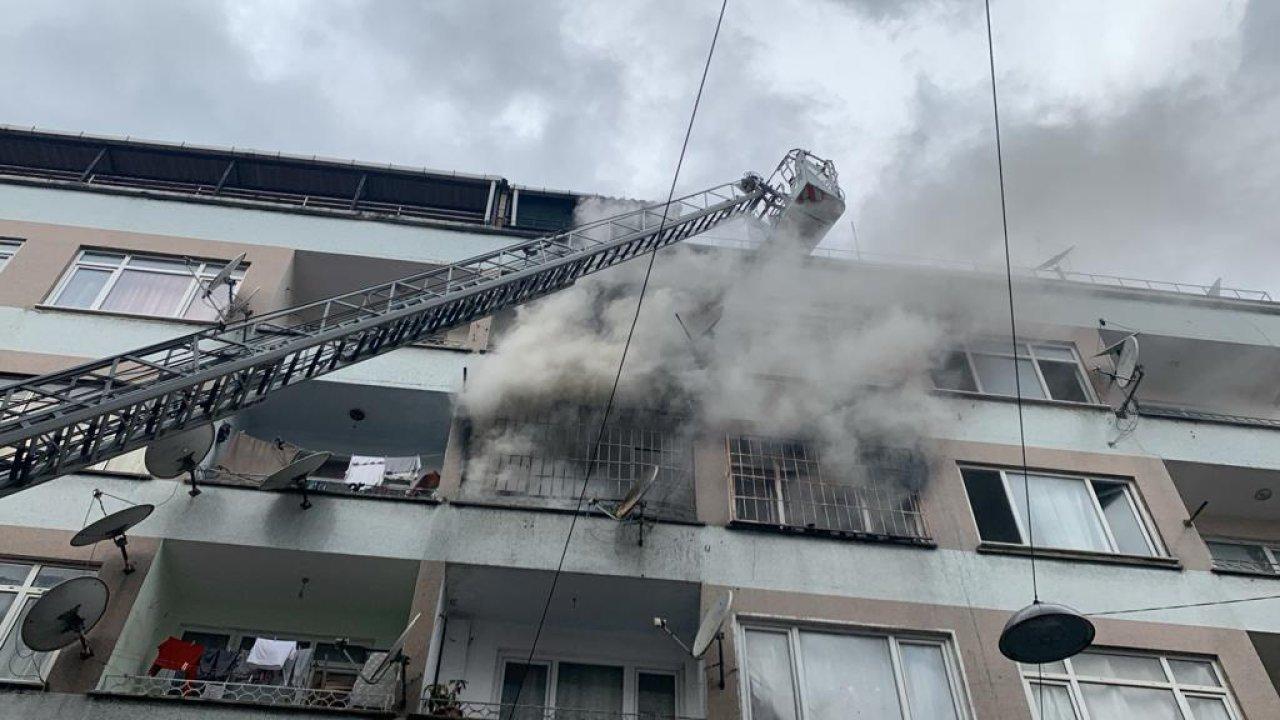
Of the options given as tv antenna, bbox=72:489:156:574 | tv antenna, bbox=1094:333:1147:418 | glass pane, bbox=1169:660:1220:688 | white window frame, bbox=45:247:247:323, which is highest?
white window frame, bbox=45:247:247:323

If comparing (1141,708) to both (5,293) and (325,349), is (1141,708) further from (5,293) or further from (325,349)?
(5,293)

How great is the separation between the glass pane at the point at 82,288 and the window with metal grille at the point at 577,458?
7.43 meters

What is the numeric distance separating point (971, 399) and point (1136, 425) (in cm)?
302

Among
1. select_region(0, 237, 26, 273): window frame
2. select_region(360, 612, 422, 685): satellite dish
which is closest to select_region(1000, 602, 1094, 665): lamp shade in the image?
select_region(360, 612, 422, 685): satellite dish

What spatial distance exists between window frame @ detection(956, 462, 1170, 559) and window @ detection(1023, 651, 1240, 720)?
1.77 metres

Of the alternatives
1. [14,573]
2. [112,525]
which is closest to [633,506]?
[112,525]

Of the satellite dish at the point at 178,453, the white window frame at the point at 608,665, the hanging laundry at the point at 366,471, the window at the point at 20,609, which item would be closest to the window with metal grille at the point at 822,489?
the white window frame at the point at 608,665

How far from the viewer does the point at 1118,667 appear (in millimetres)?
12406

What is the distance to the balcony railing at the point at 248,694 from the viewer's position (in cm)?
1027

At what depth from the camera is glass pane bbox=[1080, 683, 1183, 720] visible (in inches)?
470

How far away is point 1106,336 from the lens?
17812mm

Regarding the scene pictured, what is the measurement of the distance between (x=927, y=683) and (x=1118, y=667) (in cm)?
298

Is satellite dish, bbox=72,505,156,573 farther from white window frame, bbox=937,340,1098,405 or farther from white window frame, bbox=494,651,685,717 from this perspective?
white window frame, bbox=937,340,1098,405

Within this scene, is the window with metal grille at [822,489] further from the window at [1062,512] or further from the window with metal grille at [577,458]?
the window at [1062,512]
